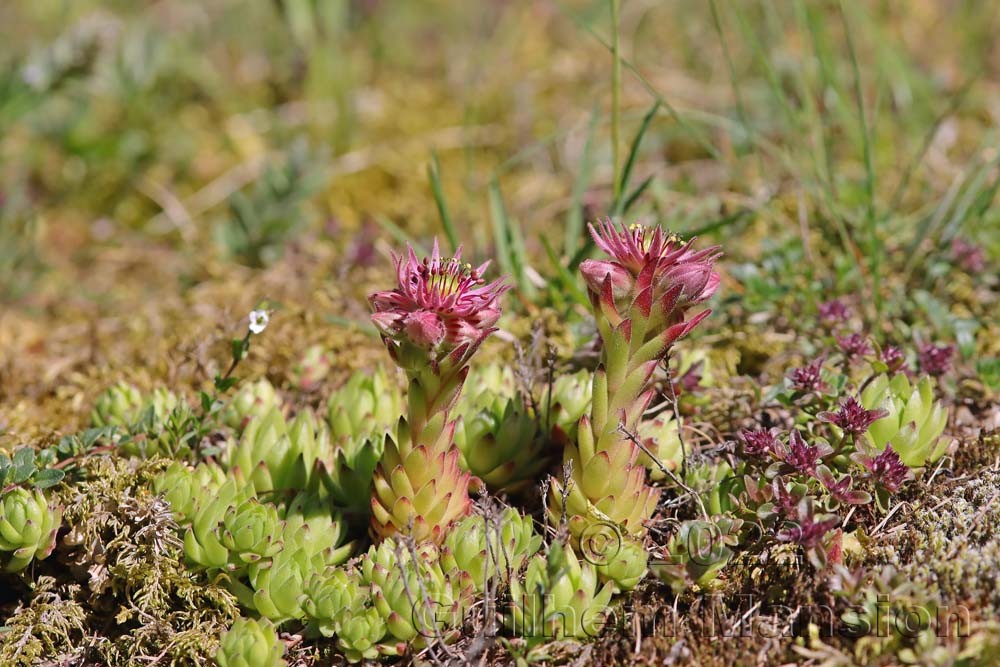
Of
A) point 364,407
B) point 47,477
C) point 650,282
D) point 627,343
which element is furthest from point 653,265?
point 47,477

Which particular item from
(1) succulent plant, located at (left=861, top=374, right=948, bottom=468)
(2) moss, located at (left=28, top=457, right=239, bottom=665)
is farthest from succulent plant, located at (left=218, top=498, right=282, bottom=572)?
(1) succulent plant, located at (left=861, top=374, right=948, bottom=468)

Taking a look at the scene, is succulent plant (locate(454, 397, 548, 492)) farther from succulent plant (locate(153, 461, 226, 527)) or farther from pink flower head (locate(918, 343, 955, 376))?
pink flower head (locate(918, 343, 955, 376))

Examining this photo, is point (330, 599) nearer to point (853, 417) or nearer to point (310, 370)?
point (310, 370)

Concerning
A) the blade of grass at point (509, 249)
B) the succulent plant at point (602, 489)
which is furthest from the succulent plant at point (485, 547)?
the blade of grass at point (509, 249)

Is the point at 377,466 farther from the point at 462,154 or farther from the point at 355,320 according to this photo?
the point at 462,154

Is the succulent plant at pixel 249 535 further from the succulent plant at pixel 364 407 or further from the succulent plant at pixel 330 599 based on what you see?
the succulent plant at pixel 364 407
